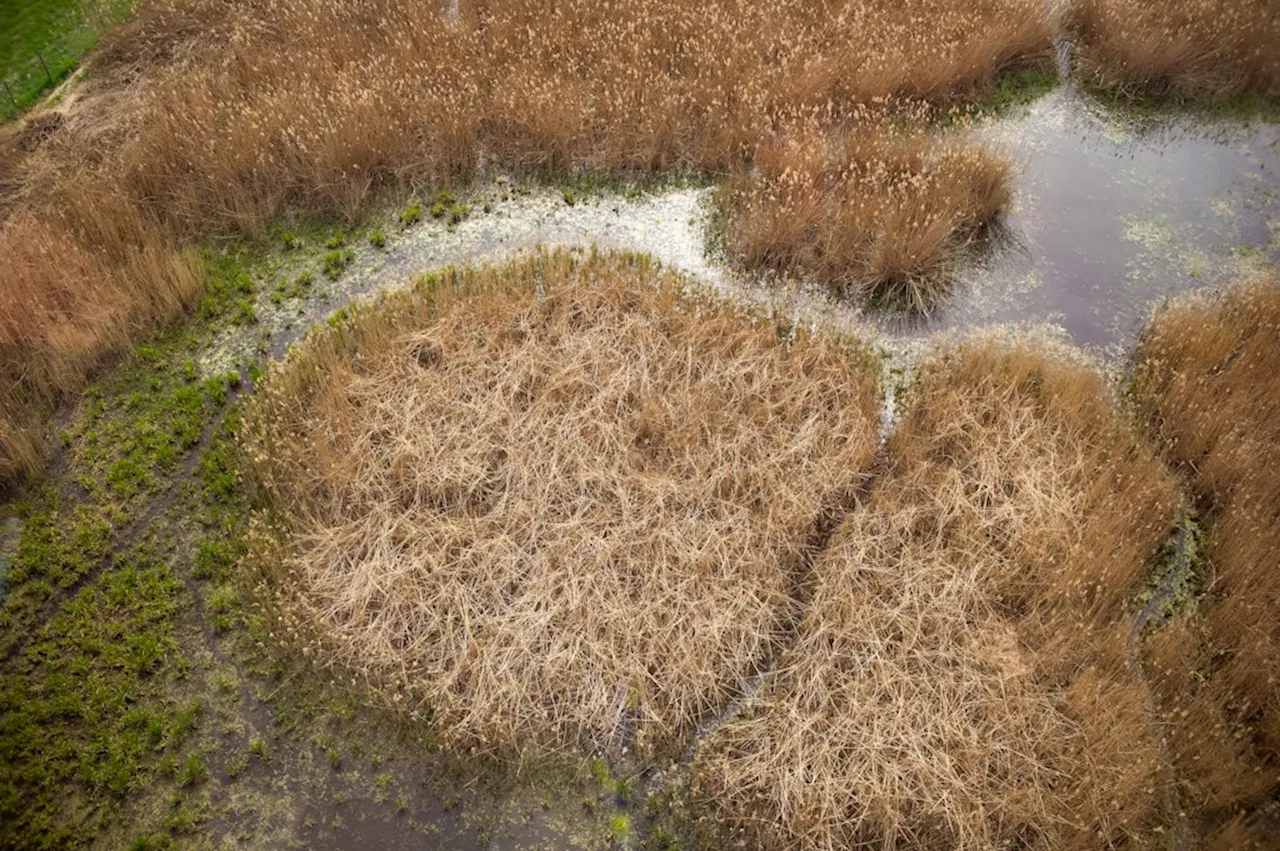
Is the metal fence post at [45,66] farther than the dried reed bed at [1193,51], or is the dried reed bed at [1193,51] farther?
the metal fence post at [45,66]

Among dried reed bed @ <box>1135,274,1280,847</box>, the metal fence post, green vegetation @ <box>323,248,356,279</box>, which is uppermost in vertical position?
the metal fence post

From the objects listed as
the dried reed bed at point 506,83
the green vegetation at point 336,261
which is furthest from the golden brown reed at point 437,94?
the green vegetation at point 336,261

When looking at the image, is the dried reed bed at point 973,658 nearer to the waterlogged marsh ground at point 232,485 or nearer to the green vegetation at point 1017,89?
the waterlogged marsh ground at point 232,485

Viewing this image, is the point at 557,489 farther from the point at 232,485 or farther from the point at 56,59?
the point at 56,59

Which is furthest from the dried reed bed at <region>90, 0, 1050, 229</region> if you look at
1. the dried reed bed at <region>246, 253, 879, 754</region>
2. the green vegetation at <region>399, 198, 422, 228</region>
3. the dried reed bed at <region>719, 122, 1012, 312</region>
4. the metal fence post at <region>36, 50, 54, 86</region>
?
the dried reed bed at <region>246, 253, 879, 754</region>

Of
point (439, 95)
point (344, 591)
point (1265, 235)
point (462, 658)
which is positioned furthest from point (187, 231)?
point (1265, 235)

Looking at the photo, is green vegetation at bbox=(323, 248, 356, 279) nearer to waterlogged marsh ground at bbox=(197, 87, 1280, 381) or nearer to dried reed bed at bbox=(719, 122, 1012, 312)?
waterlogged marsh ground at bbox=(197, 87, 1280, 381)
